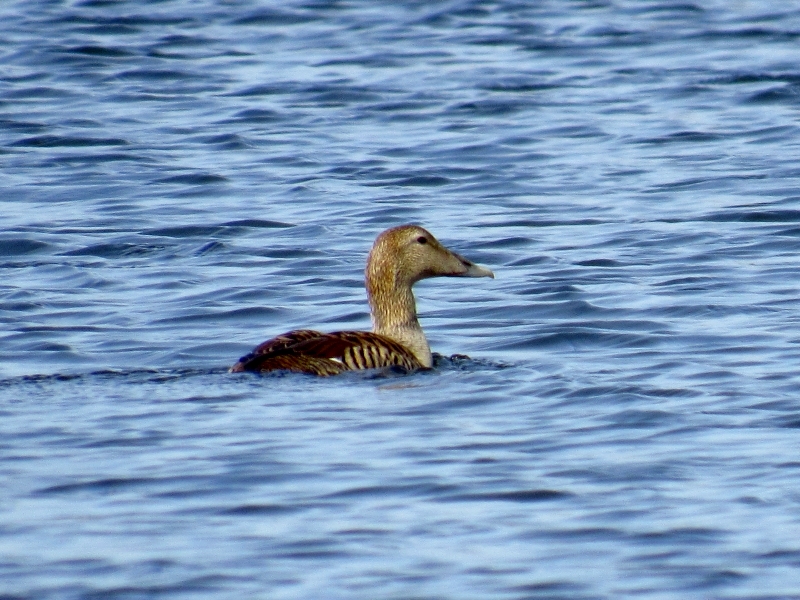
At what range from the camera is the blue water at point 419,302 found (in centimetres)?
675

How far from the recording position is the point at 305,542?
266 inches

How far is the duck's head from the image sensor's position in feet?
34.9

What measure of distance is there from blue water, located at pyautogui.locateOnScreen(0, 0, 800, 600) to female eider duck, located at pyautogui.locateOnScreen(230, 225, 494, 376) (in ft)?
0.48

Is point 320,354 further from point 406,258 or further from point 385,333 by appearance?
point 406,258

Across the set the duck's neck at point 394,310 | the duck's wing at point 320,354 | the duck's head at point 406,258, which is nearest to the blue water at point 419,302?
the duck's wing at point 320,354

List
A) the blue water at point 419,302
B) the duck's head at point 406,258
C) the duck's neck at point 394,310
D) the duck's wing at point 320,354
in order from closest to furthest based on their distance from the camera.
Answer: the blue water at point 419,302
the duck's wing at point 320,354
the duck's neck at point 394,310
the duck's head at point 406,258

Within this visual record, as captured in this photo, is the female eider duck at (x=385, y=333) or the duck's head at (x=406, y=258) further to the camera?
the duck's head at (x=406, y=258)

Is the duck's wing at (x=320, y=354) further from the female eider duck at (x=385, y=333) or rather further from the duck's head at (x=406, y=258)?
the duck's head at (x=406, y=258)

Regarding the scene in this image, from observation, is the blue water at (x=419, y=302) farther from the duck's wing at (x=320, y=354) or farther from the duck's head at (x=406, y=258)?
the duck's head at (x=406, y=258)

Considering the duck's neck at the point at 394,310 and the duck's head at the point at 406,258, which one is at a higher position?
the duck's head at the point at 406,258

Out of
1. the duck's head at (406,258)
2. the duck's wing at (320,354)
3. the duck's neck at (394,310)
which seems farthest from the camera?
the duck's head at (406,258)

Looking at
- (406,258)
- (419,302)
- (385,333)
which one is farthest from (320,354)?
(419,302)

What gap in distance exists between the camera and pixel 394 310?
A: 10.6 meters

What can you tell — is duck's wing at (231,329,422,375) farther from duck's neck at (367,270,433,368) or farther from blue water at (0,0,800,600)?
duck's neck at (367,270,433,368)
